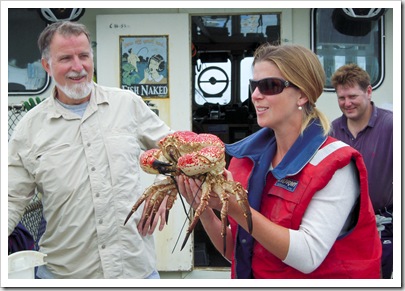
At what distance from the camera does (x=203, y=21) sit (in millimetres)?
6727

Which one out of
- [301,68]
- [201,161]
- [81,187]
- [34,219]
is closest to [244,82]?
[34,219]

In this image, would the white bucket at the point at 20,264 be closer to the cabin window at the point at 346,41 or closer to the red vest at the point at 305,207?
the red vest at the point at 305,207

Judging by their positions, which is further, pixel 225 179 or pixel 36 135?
pixel 36 135

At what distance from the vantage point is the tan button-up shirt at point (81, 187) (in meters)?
2.73

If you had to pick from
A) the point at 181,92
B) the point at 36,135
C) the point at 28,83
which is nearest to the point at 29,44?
the point at 28,83

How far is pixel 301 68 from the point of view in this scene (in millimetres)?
2029

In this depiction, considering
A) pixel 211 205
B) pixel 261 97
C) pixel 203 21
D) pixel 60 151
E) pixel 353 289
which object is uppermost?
pixel 203 21

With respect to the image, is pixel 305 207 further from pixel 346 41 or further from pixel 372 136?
pixel 346 41

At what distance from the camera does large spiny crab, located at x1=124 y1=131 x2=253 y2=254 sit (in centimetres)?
186

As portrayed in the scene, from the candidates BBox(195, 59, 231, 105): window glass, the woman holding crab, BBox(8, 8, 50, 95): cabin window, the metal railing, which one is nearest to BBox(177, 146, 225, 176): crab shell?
the woman holding crab

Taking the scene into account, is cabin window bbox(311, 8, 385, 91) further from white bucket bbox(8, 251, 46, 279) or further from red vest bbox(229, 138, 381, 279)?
white bucket bbox(8, 251, 46, 279)

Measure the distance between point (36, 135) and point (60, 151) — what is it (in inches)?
6.6

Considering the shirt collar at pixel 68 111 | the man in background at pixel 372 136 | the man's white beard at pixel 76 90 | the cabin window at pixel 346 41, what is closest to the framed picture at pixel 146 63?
the cabin window at pixel 346 41

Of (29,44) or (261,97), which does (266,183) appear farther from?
(29,44)
